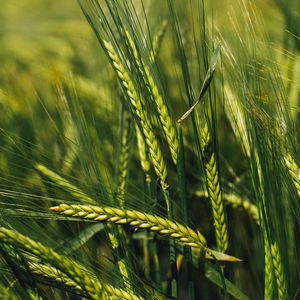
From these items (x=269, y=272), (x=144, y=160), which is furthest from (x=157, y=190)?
(x=269, y=272)

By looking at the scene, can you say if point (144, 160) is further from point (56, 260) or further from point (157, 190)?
point (56, 260)

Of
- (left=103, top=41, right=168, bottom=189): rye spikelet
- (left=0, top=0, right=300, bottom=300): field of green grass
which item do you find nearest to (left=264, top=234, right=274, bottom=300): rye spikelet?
(left=0, top=0, right=300, bottom=300): field of green grass

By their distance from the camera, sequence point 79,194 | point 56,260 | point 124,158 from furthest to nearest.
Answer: point 124,158 < point 79,194 < point 56,260

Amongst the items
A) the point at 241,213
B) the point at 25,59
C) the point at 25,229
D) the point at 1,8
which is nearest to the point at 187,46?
the point at 241,213

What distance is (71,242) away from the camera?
0.74m

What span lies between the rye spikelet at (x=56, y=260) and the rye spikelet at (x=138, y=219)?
1.9 inches

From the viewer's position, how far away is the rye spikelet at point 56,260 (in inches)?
23.0

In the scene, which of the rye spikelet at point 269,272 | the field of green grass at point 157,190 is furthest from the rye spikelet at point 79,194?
the rye spikelet at point 269,272

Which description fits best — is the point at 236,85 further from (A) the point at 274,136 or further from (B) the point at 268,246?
(B) the point at 268,246

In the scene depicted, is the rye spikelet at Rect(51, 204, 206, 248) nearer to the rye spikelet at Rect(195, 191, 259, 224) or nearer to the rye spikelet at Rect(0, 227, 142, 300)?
the rye spikelet at Rect(0, 227, 142, 300)

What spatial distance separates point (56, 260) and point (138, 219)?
10cm

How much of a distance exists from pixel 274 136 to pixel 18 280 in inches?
12.4

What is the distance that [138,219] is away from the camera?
25.1 inches

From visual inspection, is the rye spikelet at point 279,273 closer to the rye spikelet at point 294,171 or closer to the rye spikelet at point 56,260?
the rye spikelet at point 294,171
